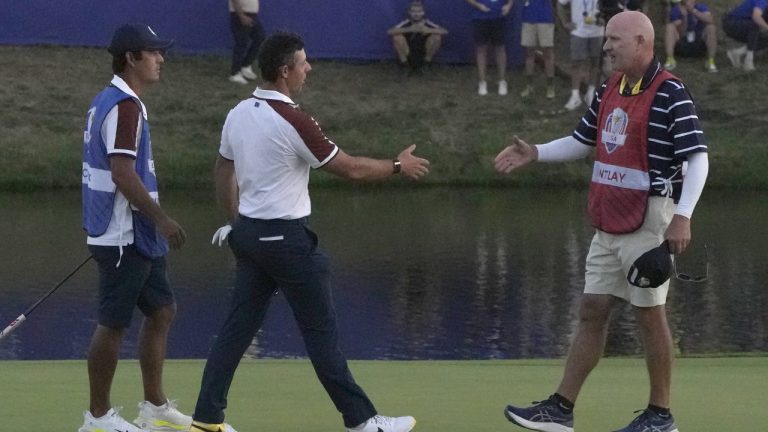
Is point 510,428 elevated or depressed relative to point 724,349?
elevated

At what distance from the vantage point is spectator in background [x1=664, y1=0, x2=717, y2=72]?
74.8 feet

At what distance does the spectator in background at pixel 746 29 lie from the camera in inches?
894

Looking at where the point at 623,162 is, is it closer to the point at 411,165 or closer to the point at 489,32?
the point at 411,165

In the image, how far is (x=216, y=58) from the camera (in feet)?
76.1

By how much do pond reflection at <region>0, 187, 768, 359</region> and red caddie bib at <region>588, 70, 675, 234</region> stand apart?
3750 millimetres

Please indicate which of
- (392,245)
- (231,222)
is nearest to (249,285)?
(231,222)

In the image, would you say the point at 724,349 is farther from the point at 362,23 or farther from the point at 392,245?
the point at 362,23

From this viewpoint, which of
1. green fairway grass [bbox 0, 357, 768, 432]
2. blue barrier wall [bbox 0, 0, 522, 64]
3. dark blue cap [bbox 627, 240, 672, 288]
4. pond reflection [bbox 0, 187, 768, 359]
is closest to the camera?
dark blue cap [bbox 627, 240, 672, 288]

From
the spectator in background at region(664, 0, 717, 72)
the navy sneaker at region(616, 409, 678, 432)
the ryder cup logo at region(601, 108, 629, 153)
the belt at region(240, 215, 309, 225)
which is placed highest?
the ryder cup logo at region(601, 108, 629, 153)

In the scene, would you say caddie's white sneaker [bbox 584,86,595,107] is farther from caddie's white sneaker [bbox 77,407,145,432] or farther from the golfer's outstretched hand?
caddie's white sneaker [bbox 77,407,145,432]

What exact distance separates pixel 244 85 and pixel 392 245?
7.76 m

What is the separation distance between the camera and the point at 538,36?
22125 millimetres

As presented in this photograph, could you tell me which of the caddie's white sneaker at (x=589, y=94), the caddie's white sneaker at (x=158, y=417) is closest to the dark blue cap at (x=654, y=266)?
the caddie's white sneaker at (x=158, y=417)

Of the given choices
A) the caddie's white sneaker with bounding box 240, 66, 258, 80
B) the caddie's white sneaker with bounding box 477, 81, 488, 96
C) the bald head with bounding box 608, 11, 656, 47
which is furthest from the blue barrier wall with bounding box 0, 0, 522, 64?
the bald head with bounding box 608, 11, 656, 47
